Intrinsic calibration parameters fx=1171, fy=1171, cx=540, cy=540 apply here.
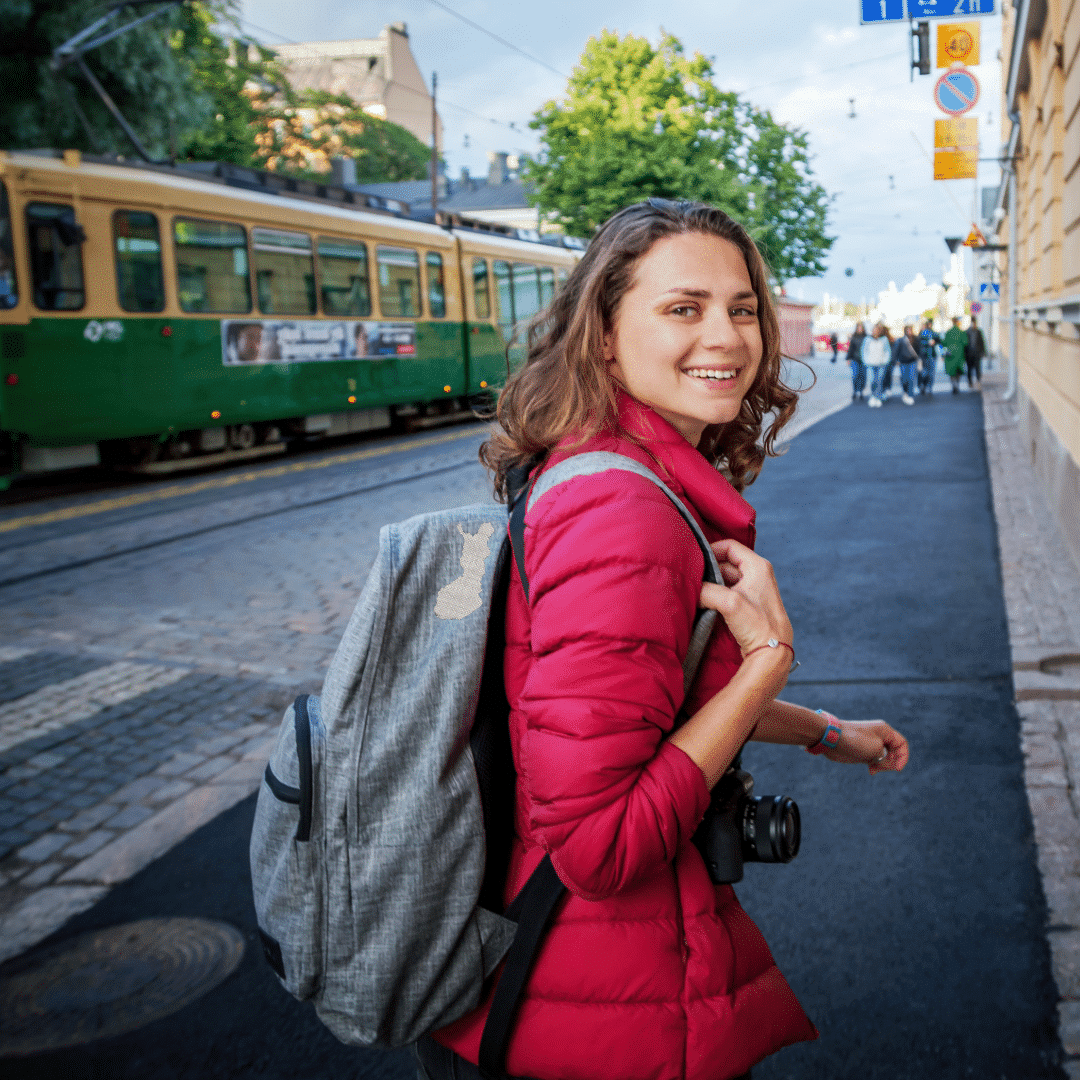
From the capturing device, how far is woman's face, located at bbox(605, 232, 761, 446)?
1.52 meters

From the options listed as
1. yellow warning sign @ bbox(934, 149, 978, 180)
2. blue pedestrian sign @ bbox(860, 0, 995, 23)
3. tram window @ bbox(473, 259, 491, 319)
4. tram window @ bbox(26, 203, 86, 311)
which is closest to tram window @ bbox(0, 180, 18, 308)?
tram window @ bbox(26, 203, 86, 311)

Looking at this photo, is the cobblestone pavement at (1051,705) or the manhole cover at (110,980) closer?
the manhole cover at (110,980)

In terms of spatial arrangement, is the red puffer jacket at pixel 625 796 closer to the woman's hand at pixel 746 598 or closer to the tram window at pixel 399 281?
the woman's hand at pixel 746 598

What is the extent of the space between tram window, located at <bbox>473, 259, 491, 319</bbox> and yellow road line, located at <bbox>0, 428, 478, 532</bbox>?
386 centimetres

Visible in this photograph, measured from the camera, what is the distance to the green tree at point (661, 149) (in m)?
40.6

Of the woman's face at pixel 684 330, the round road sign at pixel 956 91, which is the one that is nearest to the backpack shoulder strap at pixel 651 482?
the woman's face at pixel 684 330

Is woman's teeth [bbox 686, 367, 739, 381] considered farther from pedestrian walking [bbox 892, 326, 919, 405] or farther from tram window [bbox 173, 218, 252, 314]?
pedestrian walking [bbox 892, 326, 919, 405]

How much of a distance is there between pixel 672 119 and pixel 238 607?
39070 millimetres

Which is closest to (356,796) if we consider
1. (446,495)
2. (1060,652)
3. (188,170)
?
(1060,652)

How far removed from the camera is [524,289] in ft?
78.4

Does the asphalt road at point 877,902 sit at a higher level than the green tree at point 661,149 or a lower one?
lower

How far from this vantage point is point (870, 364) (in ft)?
84.3

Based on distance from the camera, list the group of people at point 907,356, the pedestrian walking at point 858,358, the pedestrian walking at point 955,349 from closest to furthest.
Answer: the group of people at point 907,356
the pedestrian walking at point 955,349
the pedestrian walking at point 858,358

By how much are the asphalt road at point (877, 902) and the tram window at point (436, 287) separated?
14.1 metres
